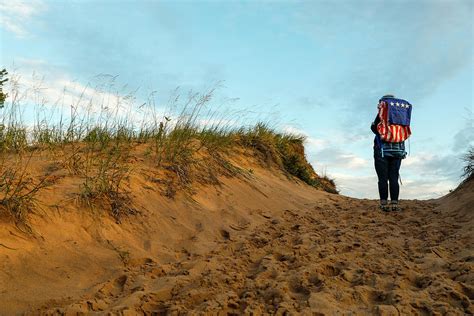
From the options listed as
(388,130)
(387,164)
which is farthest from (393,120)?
(387,164)

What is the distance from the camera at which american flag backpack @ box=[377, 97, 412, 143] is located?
23.3ft

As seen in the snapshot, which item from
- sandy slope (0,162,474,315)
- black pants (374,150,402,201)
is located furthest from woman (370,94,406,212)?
sandy slope (0,162,474,315)

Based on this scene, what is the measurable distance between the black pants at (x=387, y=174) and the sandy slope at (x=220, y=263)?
1.49m

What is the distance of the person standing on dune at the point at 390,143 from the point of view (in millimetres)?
7094

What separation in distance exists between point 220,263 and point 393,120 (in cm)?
479

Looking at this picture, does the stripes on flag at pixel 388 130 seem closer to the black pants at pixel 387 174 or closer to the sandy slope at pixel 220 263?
the black pants at pixel 387 174

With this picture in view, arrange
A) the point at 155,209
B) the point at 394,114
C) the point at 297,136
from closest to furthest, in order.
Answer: the point at 155,209
the point at 394,114
the point at 297,136

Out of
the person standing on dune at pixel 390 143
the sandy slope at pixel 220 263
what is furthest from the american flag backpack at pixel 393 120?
the sandy slope at pixel 220 263

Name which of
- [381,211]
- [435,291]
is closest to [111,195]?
[435,291]

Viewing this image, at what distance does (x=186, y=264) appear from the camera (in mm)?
3641

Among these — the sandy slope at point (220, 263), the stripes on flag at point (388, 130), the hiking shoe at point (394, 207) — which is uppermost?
the stripes on flag at point (388, 130)

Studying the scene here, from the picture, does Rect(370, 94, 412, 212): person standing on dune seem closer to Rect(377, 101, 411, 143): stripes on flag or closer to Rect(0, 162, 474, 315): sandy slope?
Rect(377, 101, 411, 143): stripes on flag

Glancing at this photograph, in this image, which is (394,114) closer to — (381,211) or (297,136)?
(381,211)

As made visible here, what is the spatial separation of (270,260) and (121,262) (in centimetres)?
133
